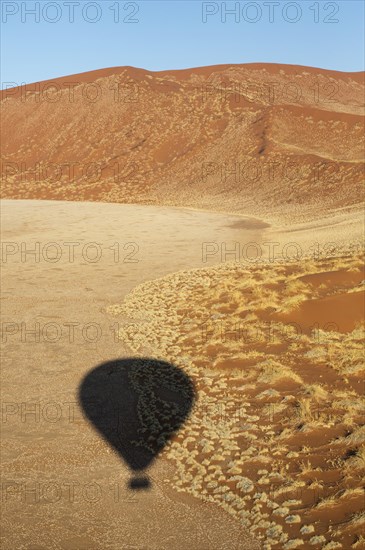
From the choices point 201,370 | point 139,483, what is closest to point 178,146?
point 201,370

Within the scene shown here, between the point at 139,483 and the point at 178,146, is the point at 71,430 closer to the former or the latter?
the point at 139,483

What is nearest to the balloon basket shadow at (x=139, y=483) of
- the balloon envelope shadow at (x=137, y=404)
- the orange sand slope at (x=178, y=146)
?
the balloon envelope shadow at (x=137, y=404)

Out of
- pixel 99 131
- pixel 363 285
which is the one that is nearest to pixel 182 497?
pixel 363 285

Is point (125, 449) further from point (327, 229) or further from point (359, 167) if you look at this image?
point (359, 167)

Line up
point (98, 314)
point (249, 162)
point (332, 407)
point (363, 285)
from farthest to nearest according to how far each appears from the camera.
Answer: point (249, 162), point (98, 314), point (363, 285), point (332, 407)

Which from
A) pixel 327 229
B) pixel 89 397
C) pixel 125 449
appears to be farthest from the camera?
pixel 327 229

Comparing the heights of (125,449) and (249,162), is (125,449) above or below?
below

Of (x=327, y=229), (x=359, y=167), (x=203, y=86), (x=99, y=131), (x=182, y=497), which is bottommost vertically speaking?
(x=182, y=497)

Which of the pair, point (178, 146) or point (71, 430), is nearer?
point (71, 430)
